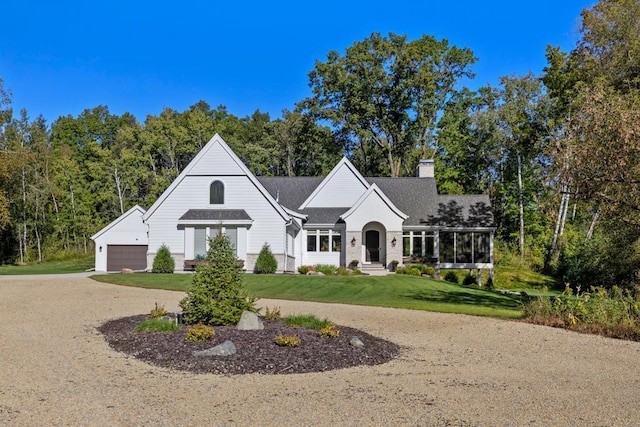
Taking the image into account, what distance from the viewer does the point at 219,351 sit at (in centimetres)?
993

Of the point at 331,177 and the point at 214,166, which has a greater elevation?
the point at 214,166

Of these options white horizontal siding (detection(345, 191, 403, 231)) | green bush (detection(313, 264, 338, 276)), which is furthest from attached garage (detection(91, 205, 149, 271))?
white horizontal siding (detection(345, 191, 403, 231))

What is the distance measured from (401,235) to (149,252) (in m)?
13.7

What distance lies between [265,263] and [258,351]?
19440 mm

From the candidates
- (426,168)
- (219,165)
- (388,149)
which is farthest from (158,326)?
(388,149)

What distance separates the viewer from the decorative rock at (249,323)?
39.3 feet

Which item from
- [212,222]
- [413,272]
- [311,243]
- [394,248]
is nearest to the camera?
[212,222]

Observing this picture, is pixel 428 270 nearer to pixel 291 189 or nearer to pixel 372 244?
pixel 372 244

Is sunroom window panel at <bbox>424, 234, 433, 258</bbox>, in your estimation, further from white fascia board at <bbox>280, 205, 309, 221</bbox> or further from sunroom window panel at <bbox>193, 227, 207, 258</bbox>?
sunroom window panel at <bbox>193, 227, 207, 258</bbox>

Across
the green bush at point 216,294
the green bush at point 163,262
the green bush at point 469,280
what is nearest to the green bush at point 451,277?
the green bush at point 469,280

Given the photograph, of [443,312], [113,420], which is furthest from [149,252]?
[113,420]

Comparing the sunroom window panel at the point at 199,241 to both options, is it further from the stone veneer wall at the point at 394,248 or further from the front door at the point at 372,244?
the stone veneer wall at the point at 394,248

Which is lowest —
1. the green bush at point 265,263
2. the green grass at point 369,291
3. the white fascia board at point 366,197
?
the green grass at point 369,291

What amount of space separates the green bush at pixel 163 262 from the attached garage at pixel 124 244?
5.35 m
